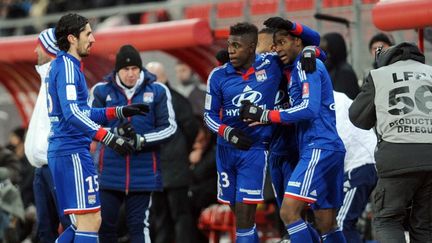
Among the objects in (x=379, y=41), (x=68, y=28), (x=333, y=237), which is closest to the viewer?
(x=333, y=237)

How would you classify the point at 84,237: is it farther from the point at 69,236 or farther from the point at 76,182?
the point at 76,182

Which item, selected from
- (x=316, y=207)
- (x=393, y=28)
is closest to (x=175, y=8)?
(x=393, y=28)

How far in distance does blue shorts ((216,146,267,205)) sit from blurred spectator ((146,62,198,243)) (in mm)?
2880

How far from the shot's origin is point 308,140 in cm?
986

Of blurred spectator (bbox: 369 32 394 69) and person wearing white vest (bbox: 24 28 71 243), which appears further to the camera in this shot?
blurred spectator (bbox: 369 32 394 69)

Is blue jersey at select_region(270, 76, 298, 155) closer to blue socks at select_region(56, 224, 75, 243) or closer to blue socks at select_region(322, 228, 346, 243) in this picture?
blue socks at select_region(322, 228, 346, 243)

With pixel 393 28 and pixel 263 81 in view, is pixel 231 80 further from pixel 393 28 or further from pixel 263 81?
pixel 393 28

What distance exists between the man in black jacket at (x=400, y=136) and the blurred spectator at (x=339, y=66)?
272cm

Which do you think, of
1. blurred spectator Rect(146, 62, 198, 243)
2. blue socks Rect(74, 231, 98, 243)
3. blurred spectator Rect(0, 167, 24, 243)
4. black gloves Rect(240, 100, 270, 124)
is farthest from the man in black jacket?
blurred spectator Rect(0, 167, 24, 243)

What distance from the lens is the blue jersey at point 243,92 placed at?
1027 centimetres

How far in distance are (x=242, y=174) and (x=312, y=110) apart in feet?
3.28

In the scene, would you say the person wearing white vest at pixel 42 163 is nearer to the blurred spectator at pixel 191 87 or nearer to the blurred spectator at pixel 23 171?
the blurred spectator at pixel 191 87

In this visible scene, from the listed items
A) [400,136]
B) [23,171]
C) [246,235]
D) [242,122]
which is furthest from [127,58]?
[23,171]

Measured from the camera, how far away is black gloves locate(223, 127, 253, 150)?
33.0 feet
